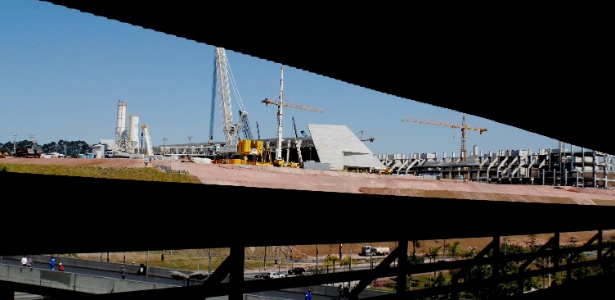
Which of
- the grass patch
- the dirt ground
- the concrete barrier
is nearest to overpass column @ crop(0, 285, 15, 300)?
the concrete barrier

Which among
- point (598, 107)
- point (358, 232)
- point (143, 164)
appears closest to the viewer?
point (358, 232)

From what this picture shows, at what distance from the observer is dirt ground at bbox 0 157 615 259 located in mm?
54438

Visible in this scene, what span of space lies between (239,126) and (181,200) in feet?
326

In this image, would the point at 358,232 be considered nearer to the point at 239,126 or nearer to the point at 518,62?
the point at 518,62

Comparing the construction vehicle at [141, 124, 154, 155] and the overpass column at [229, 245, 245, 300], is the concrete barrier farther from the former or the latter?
the construction vehicle at [141, 124, 154, 155]

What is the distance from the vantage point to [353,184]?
64.0 m

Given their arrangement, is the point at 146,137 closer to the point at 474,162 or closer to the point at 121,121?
the point at 121,121

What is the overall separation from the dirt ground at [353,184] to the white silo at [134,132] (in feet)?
140

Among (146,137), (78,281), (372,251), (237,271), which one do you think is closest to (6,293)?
(237,271)

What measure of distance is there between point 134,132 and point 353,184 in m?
59.6

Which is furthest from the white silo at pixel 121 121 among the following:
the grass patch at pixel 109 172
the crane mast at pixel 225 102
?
the grass patch at pixel 109 172

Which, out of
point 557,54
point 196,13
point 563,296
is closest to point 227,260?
point 196,13

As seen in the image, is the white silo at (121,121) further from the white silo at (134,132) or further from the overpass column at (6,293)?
the overpass column at (6,293)

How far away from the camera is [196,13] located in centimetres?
430
